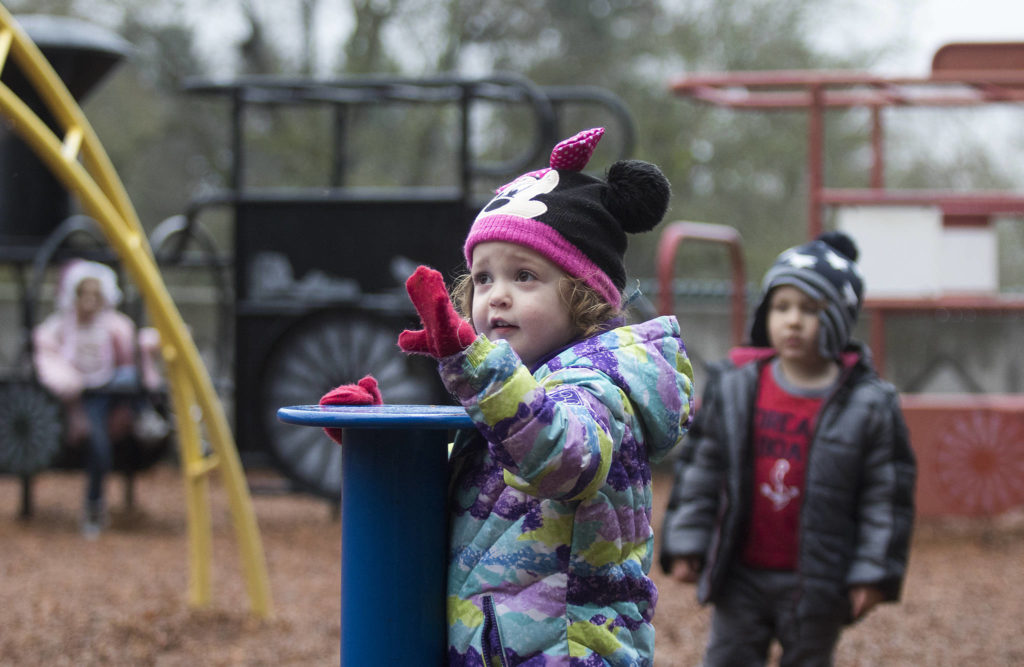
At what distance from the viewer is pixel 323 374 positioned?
269 inches

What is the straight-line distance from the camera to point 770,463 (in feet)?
9.93

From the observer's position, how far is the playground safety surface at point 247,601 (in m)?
4.19

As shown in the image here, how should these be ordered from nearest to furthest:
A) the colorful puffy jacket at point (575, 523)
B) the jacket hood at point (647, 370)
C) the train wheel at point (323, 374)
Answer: the colorful puffy jacket at point (575, 523)
the jacket hood at point (647, 370)
the train wheel at point (323, 374)

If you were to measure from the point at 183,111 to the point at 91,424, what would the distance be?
955cm

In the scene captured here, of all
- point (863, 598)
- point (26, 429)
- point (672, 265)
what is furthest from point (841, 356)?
point (26, 429)

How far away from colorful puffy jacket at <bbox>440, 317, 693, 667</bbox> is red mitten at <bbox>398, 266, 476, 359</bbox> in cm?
7

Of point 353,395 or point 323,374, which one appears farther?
point 323,374

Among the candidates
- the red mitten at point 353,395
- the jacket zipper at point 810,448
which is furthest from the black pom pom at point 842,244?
the red mitten at point 353,395

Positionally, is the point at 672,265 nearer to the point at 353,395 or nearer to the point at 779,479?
the point at 779,479

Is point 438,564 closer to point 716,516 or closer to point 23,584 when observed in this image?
point 716,516

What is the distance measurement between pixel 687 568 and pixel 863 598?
435 mm

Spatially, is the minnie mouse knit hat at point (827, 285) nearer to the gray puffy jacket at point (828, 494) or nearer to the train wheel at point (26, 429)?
the gray puffy jacket at point (828, 494)

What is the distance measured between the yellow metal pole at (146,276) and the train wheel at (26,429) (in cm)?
277

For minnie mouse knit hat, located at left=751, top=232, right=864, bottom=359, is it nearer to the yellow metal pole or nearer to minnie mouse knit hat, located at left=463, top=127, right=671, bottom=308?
minnie mouse knit hat, located at left=463, top=127, right=671, bottom=308
